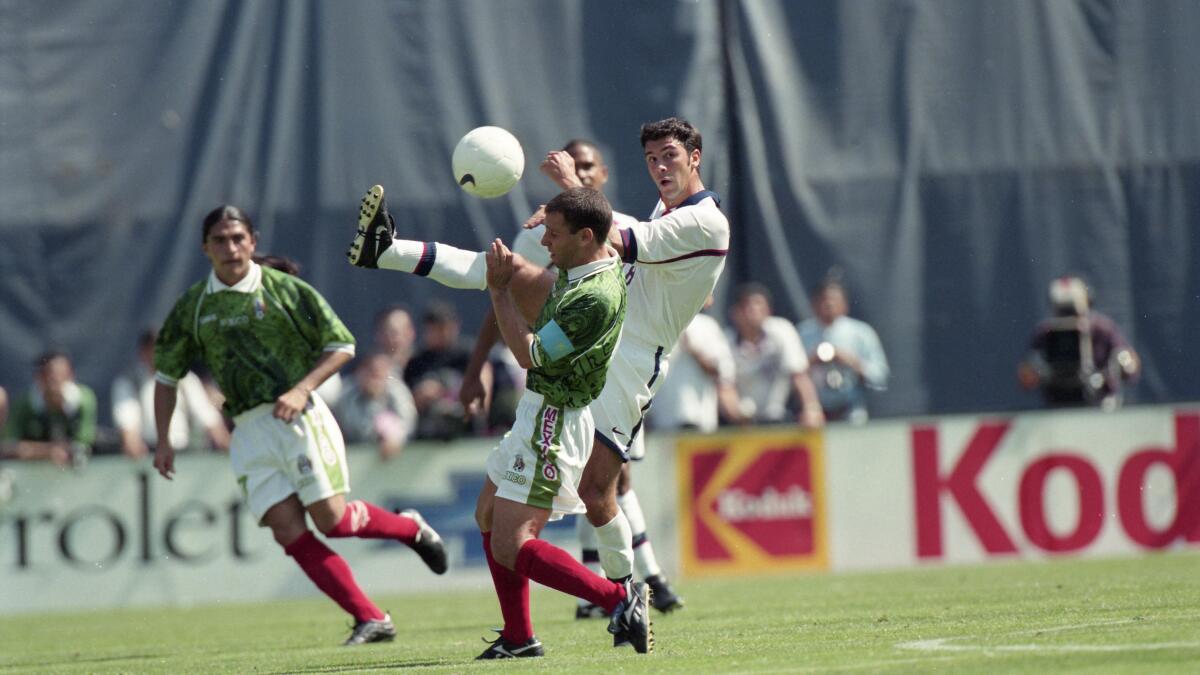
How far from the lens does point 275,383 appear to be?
8.81 m

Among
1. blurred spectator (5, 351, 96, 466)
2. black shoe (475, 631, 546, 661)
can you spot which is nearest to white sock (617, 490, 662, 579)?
black shoe (475, 631, 546, 661)

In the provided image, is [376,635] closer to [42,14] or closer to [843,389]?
[843,389]

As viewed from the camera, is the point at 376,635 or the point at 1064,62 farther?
the point at 1064,62

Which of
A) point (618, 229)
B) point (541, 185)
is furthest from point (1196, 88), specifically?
point (618, 229)

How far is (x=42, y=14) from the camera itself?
55.6ft

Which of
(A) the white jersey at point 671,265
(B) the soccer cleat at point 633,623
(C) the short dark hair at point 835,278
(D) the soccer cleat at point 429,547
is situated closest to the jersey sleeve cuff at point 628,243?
(A) the white jersey at point 671,265

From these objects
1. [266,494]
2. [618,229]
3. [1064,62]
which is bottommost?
[266,494]

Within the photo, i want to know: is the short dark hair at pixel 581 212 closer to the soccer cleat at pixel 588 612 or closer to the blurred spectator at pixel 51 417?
the soccer cleat at pixel 588 612

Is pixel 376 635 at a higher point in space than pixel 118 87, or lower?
lower

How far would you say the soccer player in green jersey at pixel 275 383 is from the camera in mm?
8727

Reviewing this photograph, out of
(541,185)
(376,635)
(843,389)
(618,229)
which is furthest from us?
(541,185)

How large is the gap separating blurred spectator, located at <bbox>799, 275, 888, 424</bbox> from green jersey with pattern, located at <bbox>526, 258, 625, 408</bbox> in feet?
26.6

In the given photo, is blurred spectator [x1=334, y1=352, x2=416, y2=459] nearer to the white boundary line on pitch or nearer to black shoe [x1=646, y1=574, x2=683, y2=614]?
black shoe [x1=646, y1=574, x2=683, y2=614]

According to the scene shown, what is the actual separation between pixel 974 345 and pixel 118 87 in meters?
8.46
